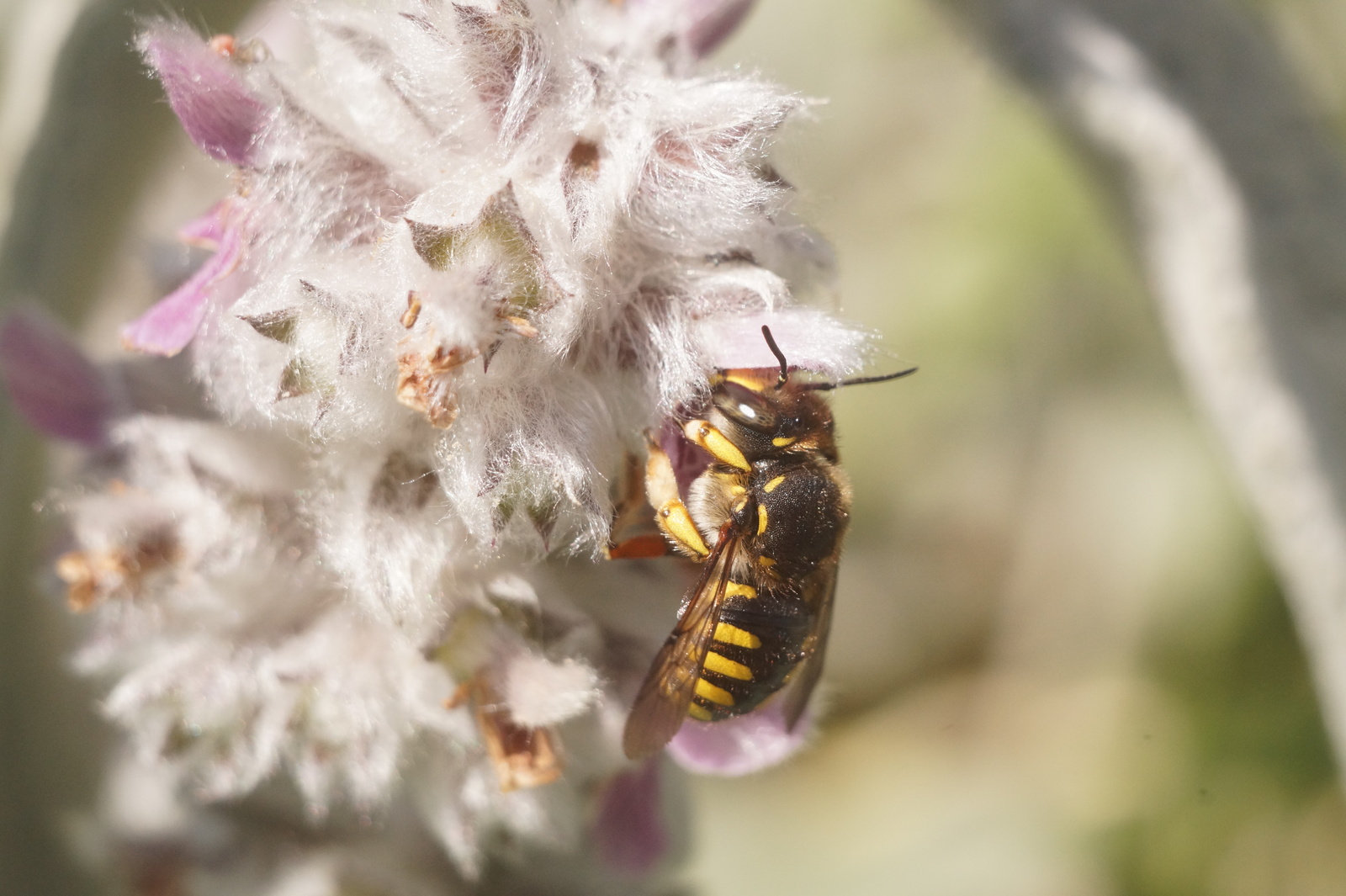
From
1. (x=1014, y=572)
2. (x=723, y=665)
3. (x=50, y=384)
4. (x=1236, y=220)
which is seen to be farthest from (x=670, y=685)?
(x=1014, y=572)

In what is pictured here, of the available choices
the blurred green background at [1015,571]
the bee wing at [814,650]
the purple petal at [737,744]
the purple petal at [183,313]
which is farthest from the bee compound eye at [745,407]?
the blurred green background at [1015,571]

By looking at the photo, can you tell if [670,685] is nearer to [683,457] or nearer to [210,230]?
[683,457]

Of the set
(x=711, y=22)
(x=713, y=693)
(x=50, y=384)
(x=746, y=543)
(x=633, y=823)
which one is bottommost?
(x=633, y=823)

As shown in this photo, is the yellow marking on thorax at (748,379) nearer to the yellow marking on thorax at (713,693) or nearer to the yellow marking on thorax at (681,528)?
the yellow marking on thorax at (681,528)

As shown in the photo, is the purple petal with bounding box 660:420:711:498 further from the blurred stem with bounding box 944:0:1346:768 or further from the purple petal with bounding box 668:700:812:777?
the blurred stem with bounding box 944:0:1346:768

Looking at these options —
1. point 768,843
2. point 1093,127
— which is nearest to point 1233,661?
point 768,843

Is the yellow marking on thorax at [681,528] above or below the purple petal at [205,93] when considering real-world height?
below

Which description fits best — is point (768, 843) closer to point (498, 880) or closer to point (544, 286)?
point (498, 880)

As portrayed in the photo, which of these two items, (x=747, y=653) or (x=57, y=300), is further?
(x=57, y=300)
